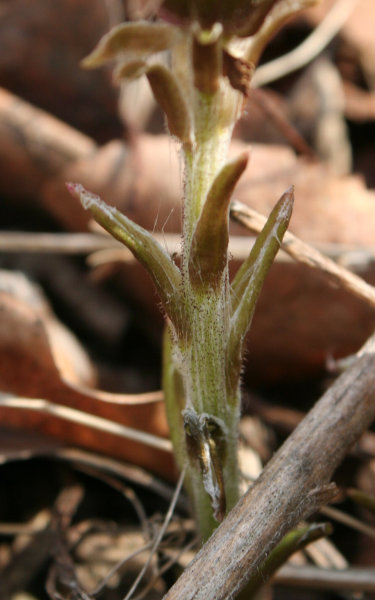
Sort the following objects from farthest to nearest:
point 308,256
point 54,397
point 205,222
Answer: point 54,397 < point 308,256 < point 205,222

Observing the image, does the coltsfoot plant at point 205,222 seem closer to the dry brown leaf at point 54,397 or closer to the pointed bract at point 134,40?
the pointed bract at point 134,40

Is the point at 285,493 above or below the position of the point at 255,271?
below

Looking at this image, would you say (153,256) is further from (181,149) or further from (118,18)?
(118,18)

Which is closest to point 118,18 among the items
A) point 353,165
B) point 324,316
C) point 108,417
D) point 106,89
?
point 106,89

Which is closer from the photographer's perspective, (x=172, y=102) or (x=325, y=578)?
(x=172, y=102)

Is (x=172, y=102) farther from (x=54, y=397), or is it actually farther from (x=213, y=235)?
(x=54, y=397)

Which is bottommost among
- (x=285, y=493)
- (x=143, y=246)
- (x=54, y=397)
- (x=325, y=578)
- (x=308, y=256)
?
(x=325, y=578)

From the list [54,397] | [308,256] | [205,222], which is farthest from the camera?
[54,397]

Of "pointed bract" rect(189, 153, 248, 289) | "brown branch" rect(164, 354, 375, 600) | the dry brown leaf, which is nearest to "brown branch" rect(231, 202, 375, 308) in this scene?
"brown branch" rect(164, 354, 375, 600)

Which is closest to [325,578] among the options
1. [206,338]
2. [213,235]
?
[206,338]
